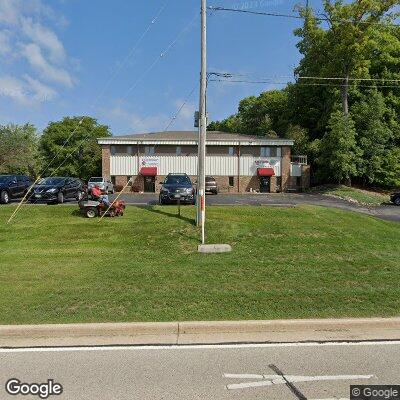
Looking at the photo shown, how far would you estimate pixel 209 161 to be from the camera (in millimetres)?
40719

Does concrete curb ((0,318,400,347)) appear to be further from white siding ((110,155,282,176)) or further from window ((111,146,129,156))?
window ((111,146,129,156))

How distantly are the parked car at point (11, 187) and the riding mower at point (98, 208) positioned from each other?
747cm

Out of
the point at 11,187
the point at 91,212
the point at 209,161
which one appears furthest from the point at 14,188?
the point at 209,161

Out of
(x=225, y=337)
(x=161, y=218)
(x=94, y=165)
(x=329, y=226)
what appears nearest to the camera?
(x=225, y=337)

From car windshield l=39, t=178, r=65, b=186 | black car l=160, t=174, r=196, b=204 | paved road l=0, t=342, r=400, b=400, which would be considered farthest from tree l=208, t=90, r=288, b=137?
paved road l=0, t=342, r=400, b=400

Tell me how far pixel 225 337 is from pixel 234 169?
35808 mm

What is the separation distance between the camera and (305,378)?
4383 mm

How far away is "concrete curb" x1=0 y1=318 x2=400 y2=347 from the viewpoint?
18.0 ft

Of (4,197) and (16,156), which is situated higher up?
(16,156)

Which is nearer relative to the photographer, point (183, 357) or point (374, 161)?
point (183, 357)

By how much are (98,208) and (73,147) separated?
43.7m

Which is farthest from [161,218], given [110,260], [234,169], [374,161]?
[374,161]

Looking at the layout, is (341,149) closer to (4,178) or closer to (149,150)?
(149,150)

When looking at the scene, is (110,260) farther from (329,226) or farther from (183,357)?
(329,226)
